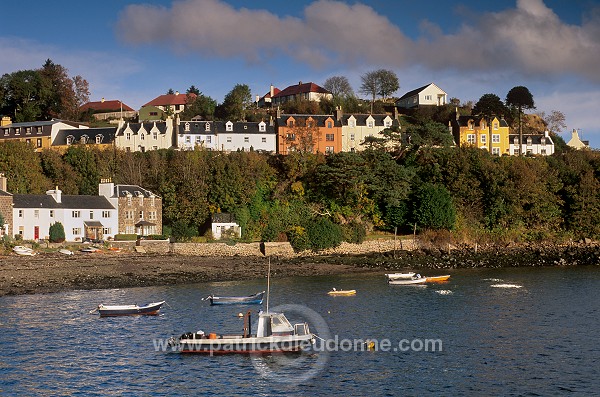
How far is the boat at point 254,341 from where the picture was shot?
34.8 metres

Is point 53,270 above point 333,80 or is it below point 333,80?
below

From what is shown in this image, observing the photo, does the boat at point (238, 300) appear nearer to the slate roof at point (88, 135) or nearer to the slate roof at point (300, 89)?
the slate roof at point (88, 135)

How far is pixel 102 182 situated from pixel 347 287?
120 feet

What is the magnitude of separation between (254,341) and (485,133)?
73.7 m

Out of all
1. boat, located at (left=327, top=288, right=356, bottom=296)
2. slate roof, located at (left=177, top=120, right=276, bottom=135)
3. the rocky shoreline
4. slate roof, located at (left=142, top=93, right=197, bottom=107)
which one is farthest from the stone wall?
slate roof, located at (left=142, top=93, right=197, bottom=107)

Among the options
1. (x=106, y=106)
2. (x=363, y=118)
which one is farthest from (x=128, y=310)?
(x=106, y=106)

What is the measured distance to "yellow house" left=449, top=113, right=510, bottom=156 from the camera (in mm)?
99812

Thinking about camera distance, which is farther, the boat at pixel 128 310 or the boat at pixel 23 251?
the boat at pixel 23 251

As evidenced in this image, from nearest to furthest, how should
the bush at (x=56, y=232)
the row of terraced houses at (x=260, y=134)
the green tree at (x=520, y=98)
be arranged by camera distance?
the bush at (x=56, y=232), the row of terraced houses at (x=260, y=134), the green tree at (x=520, y=98)

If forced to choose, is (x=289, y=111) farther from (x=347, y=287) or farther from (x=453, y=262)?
(x=347, y=287)

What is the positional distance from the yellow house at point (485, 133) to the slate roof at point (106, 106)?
59166 mm

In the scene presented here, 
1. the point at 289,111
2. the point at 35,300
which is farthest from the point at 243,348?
the point at 289,111

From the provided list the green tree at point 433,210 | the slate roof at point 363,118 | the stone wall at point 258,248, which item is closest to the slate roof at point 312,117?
the slate roof at point 363,118

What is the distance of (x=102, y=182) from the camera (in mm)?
80000
